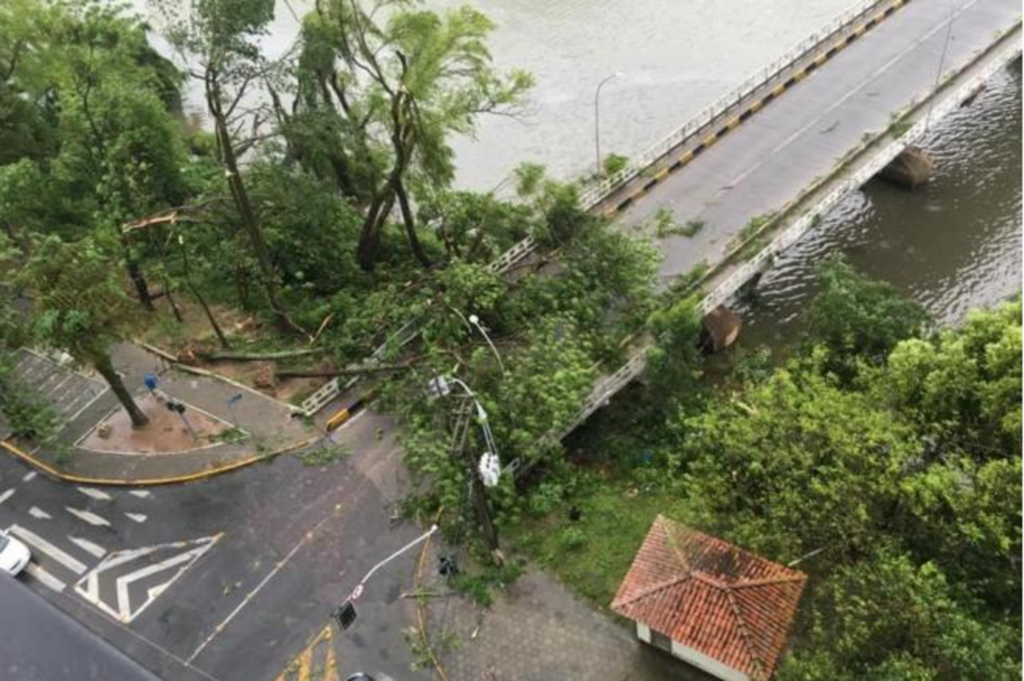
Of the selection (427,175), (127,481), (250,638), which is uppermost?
(427,175)

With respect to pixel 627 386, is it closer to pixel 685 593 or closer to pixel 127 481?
pixel 685 593

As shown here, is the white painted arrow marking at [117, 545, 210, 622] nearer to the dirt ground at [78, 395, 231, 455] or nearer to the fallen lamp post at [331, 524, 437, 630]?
the dirt ground at [78, 395, 231, 455]

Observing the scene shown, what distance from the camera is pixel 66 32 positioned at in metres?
27.7

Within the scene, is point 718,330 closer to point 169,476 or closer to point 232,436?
point 232,436

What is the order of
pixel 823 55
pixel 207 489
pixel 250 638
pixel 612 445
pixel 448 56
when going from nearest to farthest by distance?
pixel 250 638, pixel 207 489, pixel 612 445, pixel 448 56, pixel 823 55

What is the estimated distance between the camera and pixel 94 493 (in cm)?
2470

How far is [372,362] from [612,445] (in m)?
8.19

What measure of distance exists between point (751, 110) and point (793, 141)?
298 centimetres

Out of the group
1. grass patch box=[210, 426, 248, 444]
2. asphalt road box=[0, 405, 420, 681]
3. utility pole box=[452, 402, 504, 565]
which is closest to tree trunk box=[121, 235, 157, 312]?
grass patch box=[210, 426, 248, 444]

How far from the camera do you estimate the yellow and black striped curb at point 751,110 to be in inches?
1337

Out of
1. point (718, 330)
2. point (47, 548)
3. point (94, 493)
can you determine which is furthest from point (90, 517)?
point (718, 330)

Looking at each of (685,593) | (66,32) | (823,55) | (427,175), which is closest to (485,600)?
(685,593)

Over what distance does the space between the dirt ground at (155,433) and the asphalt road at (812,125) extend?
16.4m

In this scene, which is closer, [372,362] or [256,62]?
[256,62]
